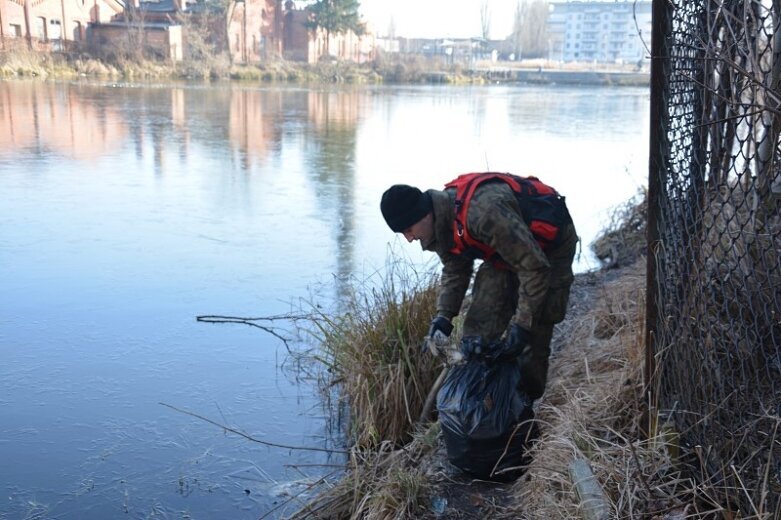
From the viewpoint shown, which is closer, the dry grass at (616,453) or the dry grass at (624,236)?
the dry grass at (616,453)

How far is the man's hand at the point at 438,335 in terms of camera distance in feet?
12.2

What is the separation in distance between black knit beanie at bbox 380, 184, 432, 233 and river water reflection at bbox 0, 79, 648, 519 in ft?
5.18

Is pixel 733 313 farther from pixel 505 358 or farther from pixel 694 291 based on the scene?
pixel 505 358

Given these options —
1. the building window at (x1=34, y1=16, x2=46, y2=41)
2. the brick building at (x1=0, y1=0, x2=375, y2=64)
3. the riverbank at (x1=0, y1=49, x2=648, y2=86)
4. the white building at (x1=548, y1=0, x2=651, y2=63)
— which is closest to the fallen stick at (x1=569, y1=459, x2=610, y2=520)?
the riverbank at (x1=0, y1=49, x2=648, y2=86)

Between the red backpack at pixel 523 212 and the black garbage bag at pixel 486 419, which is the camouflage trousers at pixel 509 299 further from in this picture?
the black garbage bag at pixel 486 419

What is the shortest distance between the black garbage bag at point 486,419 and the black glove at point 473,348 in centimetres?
4

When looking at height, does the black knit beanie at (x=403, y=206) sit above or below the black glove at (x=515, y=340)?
above

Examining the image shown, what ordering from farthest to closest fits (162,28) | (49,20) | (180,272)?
1. (162,28)
2. (49,20)
3. (180,272)

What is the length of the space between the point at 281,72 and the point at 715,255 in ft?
144

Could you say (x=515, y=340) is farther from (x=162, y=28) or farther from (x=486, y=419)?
(x=162, y=28)

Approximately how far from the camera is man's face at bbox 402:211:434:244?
3467 millimetres

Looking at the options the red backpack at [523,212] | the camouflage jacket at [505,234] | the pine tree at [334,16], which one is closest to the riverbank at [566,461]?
the camouflage jacket at [505,234]

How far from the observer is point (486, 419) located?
11.2ft

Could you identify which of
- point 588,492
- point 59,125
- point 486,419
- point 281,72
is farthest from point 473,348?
point 281,72
